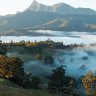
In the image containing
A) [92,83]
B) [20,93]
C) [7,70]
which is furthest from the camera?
[92,83]

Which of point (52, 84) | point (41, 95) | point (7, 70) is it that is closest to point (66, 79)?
point (52, 84)

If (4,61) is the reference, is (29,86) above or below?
below

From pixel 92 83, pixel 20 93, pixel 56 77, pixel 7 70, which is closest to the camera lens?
pixel 20 93

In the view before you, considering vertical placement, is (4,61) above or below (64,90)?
above

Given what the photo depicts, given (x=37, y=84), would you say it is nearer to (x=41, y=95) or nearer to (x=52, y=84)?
(x=52, y=84)

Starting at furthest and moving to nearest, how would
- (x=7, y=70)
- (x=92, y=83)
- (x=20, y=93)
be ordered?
1. (x=92, y=83)
2. (x=7, y=70)
3. (x=20, y=93)

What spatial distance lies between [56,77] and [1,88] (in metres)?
80.4

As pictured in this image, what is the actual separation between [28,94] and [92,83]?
66.4 meters

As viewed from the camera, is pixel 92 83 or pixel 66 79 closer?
pixel 92 83

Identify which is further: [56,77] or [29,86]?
[56,77]

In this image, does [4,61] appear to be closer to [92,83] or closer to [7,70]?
[7,70]

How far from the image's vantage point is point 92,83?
135125mm

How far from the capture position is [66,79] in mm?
161250

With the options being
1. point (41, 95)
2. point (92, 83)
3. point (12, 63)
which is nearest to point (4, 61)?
point (12, 63)
